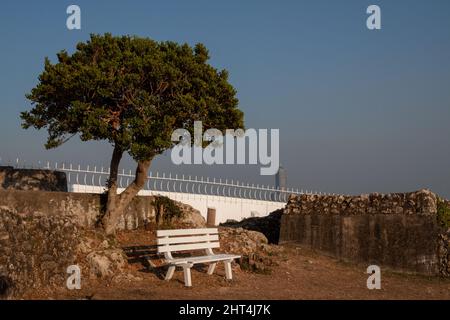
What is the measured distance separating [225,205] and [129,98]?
343 inches

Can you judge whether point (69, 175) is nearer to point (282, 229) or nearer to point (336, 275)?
point (282, 229)

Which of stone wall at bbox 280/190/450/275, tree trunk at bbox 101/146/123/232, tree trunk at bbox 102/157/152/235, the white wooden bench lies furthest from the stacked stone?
tree trunk at bbox 101/146/123/232

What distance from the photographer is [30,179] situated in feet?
47.8

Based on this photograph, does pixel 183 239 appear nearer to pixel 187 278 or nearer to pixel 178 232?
pixel 178 232

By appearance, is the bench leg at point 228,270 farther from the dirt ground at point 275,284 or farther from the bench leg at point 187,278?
the bench leg at point 187,278

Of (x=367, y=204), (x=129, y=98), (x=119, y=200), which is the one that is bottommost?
(x=367, y=204)

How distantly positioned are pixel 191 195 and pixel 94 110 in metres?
7.36

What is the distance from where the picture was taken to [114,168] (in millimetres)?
13727

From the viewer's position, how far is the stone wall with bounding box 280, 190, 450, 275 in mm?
13922

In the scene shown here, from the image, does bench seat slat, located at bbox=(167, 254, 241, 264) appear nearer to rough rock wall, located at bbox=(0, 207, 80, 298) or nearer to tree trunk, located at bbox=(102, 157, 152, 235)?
rough rock wall, located at bbox=(0, 207, 80, 298)

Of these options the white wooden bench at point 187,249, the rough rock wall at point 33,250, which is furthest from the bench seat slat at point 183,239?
the rough rock wall at point 33,250

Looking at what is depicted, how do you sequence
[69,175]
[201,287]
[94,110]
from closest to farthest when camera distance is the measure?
[201,287]
[94,110]
[69,175]

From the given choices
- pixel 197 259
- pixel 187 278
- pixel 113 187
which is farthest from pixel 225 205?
pixel 187 278
